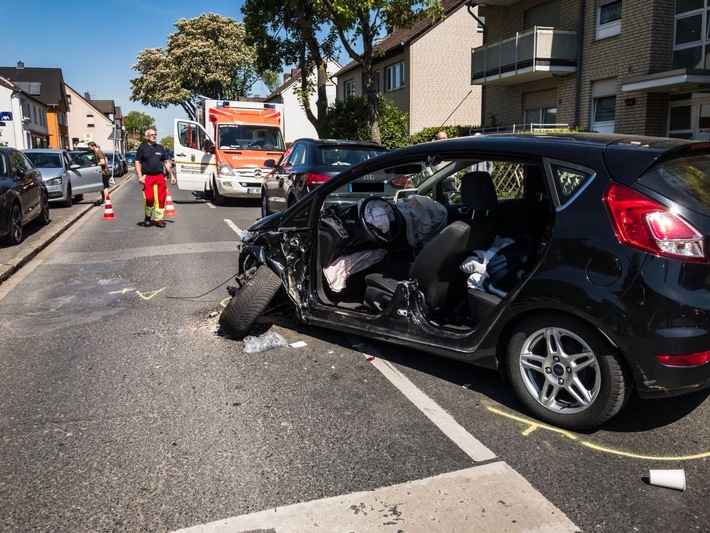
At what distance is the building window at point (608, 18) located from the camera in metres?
17.7

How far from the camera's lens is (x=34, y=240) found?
10523 mm

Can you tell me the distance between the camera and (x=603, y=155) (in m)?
→ 3.26

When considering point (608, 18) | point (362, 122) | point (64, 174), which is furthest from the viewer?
point (362, 122)

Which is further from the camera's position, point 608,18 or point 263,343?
point 608,18

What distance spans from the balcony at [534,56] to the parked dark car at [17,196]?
585 inches

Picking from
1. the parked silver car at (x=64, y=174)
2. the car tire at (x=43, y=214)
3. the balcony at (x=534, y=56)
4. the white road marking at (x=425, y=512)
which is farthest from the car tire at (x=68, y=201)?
Result: the white road marking at (x=425, y=512)

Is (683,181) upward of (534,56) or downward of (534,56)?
downward

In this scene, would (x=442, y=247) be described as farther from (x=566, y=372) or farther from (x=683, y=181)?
(x=683, y=181)

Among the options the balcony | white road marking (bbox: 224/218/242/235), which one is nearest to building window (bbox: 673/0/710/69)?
the balcony

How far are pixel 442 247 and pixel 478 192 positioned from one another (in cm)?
43

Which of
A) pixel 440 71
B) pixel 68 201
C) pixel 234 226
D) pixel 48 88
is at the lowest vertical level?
pixel 234 226

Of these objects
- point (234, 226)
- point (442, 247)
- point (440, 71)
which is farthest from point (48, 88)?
point (442, 247)

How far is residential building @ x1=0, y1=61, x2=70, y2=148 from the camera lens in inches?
2608

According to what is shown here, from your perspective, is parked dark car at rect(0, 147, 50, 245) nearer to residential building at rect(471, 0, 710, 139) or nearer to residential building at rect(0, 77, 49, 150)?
residential building at rect(471, 0, 710, 139)
